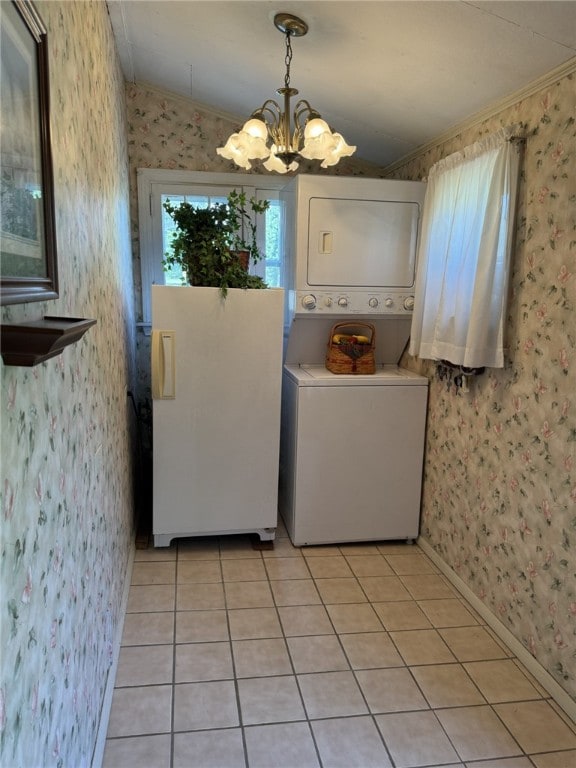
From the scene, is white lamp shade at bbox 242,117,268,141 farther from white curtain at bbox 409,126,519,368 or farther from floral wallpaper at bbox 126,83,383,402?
floral wallpaper at bbox 126,83,383,402

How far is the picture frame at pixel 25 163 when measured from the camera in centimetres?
75

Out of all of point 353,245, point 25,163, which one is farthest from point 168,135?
point 25,163

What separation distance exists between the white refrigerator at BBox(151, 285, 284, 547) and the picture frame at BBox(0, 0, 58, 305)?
1.51m

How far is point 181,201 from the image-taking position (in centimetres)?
320

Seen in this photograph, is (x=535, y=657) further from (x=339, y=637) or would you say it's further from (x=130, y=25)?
(x=130, y=25)

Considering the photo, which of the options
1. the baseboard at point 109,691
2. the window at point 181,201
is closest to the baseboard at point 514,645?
the baseboard at point 109,691

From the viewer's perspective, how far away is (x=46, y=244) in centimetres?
95

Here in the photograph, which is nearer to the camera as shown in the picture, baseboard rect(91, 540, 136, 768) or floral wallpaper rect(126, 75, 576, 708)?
baseboard rect(91, 540, 136, 768)

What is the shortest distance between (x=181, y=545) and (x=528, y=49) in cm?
276

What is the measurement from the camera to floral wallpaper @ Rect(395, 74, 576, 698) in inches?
70.7

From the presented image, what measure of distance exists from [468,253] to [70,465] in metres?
1.84

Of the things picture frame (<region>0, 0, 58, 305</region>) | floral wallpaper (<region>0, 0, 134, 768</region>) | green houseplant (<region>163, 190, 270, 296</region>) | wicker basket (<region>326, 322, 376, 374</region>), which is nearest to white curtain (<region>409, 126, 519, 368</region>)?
wicker basket (<region>326, 322, 376, 374</region>)

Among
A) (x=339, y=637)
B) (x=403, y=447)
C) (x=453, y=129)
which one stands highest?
(x=453, y=129)

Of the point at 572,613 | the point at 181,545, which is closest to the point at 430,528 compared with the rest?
the point at 572,613
